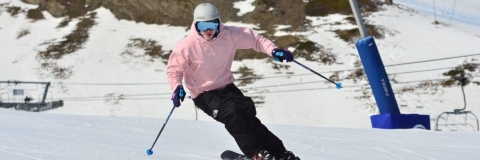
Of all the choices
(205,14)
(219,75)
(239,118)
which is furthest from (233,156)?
(205,14)

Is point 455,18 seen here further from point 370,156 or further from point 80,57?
point 370,156

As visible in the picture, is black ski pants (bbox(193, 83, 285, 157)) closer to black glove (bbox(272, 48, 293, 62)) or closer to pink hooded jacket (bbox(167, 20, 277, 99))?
pink hooded jacket (bbox(167, 20, 277, 99))

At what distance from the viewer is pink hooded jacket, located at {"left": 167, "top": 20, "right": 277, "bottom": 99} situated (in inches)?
237

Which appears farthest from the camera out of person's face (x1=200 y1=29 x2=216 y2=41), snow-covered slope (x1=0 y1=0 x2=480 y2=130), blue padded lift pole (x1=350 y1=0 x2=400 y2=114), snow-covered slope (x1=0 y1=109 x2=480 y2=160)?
snow-covered slope (x1=0 y1=0 x2=480 y2=130)

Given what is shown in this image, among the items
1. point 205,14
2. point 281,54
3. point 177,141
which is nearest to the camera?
point 205,14

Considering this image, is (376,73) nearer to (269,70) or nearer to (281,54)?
(281,54)

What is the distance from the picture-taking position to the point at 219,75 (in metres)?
6.14

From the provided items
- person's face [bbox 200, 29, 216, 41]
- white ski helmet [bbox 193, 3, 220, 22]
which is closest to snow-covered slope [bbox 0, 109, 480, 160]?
person's face [bbox 200, 29, 216, 41]

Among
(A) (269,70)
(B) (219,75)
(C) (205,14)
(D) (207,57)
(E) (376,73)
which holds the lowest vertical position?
(A) (269,70)

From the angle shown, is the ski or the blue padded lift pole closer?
the ski

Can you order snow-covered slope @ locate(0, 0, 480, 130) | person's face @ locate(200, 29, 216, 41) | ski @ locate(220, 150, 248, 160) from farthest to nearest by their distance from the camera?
snow-covered slope @ locate(0, 0, 480, 130), ski @ locate(220, 150, 248, 160), person's face @ locate(200, 29, 216, 41)

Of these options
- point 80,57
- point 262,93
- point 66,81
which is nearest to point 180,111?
point 262,93

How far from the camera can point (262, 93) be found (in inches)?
1649

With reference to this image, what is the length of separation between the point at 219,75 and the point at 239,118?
48cm
